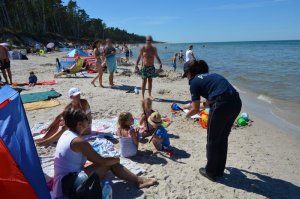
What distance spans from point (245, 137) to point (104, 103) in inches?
159

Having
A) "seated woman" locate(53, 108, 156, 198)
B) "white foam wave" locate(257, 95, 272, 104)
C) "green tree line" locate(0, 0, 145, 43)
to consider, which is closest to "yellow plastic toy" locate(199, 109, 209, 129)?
"seated woman" locate(53, 108, 156, 198)

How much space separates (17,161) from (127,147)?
7.19 feet

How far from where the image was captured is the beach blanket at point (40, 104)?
7.91 metres

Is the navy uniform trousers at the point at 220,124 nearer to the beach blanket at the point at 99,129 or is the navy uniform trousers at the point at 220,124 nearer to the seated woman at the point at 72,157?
the seated woman at the point at 72,157

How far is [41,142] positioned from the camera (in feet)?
17.5

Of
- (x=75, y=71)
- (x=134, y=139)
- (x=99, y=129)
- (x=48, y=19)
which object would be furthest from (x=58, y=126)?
(x=48, y=19)

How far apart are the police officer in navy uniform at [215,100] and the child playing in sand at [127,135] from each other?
1.22 meters

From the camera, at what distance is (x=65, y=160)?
10.9 feet

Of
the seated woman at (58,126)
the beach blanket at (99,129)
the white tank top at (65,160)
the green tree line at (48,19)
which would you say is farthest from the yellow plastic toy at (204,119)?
the green tree line at (48,19)

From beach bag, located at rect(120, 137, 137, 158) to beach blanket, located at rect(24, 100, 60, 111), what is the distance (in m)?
3.91

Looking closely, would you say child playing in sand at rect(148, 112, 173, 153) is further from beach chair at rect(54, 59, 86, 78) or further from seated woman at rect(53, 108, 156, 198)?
beach chair at rect(54, 59, 86, 78)

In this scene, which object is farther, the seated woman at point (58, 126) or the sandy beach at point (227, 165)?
the seated woman at point (58, 126)

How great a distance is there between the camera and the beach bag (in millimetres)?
4797

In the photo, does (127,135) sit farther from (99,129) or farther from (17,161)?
(17,161)
